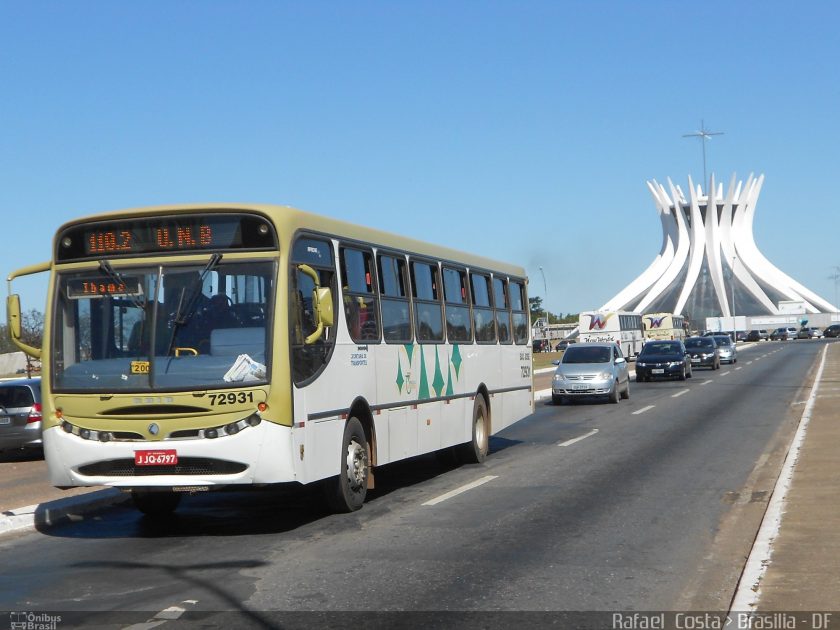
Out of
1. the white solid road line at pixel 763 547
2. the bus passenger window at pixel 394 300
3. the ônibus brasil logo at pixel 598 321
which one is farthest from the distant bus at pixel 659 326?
the bus passenger window at pixel 394 300

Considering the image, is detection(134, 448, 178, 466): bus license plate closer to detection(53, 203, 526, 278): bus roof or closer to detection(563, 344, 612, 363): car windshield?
detection(53, 203, 526, 278): bus roof

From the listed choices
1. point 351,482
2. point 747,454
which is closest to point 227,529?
point 351,482

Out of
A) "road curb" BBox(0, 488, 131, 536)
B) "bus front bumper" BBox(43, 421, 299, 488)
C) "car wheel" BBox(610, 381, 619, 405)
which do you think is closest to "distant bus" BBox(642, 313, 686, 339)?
"car wheel" BBox(610, 381, 619, 405)

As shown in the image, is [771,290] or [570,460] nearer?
[570,460]

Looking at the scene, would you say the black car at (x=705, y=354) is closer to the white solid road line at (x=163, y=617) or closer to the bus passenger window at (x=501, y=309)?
the bus passenger window at (x=501, y=309)

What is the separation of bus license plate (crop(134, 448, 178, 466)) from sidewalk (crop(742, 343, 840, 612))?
16.7 feet

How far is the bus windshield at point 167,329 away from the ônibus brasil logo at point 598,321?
59.9m

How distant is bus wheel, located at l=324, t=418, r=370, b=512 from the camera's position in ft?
38.4

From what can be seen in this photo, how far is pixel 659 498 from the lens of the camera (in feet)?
41.2

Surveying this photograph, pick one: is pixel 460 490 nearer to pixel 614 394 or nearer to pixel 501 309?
pixel 501 309

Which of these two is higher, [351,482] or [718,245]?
[718,245]

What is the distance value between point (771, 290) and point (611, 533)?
161379mm

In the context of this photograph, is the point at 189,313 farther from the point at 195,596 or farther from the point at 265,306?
the point at 195,596

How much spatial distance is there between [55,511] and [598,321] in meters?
58.8
